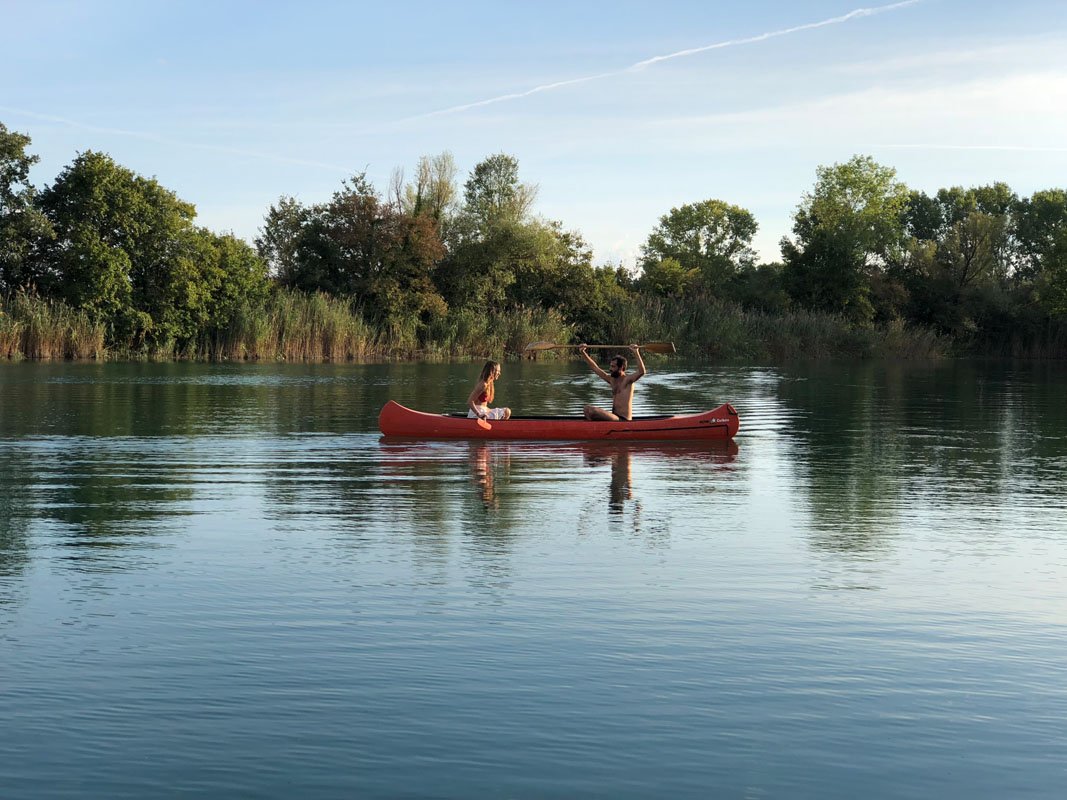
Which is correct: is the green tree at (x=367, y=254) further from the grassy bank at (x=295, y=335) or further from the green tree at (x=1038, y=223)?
the green tree at (x=1038, y=223)

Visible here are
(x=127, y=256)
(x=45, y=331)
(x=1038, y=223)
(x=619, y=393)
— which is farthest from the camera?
(x=1038, y=223)

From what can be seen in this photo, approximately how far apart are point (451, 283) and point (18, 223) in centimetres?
2165

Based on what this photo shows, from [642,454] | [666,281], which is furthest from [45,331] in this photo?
[666,281]

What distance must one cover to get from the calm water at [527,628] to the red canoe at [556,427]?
241 centimetres

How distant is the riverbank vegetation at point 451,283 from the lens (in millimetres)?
50156

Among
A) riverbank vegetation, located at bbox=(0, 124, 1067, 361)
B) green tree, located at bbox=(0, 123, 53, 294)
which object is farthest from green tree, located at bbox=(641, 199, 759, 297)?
green tree, located at bbox=(0, 123, 53, 294)

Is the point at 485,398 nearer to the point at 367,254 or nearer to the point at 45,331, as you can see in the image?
the point at 45,331

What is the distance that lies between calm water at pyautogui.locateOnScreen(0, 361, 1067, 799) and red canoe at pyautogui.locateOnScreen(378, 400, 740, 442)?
2407 millimetres

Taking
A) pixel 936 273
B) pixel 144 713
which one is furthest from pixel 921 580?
pixel 936 273

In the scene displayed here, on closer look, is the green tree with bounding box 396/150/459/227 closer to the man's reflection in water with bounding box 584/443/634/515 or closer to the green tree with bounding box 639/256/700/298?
the green tree with bounding box 639/256/700/298

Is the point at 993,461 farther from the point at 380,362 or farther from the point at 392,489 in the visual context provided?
the point at 380,362

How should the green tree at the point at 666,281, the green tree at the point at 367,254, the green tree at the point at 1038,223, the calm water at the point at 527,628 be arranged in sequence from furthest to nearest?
the green tree at the point at 1038,223 < the green tree at the point at 666,281 < the green tree at the point at 367,254 < the calm water at the point at 527,628

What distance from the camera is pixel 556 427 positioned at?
18.8 metres

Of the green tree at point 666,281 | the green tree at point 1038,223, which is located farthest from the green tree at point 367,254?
the green tree at point 1038,223
